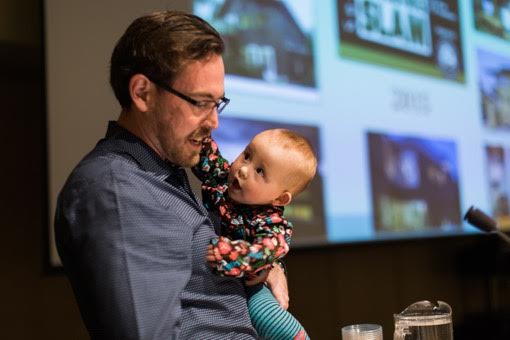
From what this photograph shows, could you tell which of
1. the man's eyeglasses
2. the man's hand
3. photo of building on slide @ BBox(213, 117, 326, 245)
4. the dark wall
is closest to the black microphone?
the man's hand

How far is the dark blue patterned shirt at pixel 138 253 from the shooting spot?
1146 mm

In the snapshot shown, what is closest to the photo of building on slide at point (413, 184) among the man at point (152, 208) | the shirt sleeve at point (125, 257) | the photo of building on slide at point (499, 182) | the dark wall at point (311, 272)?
the dark wall at point (311, 272)

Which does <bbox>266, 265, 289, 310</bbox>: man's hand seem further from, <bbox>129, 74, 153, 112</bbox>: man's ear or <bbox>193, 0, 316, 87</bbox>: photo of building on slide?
<bbox>193, 0, 316, 87</bbox>: photo of building on slide

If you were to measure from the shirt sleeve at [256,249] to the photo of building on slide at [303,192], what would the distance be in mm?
1123

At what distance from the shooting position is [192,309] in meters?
1.27

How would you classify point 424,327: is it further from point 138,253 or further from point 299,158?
point 138,253

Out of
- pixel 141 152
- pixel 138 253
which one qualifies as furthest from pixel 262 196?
pixel 138 253

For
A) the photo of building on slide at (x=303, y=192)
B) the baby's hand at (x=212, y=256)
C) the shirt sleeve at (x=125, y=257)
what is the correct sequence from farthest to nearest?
the photo of building on slide at (x=303, y=192) → the baby's hand at (x=212, y=256) → the shirt sleeve at (x=125, y=257)

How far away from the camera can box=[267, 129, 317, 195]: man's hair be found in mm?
1532

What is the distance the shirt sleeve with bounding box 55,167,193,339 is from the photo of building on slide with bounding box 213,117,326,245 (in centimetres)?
136

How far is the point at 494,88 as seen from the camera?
12.9 feet

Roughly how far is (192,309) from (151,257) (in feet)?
0.51

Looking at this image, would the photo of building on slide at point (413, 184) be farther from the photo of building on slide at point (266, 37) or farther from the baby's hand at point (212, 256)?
the baby's hand at point (212, 256)

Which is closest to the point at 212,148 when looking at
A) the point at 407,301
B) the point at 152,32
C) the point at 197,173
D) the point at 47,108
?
the point at 197,173
